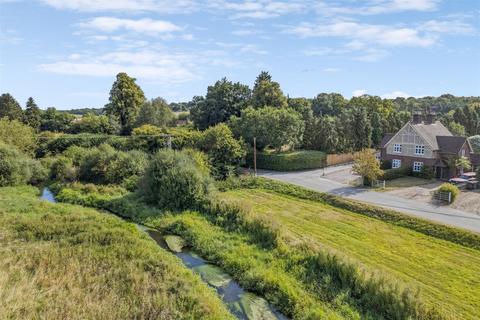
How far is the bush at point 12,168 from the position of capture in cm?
3391

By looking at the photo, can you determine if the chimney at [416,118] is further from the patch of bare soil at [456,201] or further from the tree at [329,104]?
the tree at [329,104]

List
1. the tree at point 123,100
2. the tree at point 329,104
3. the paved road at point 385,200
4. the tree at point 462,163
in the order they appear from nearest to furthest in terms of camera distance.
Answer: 1. the paved road at point 385,200
2. the tree at point 462,163
3. the tree at point 123,100
4. the tree at point 329,104

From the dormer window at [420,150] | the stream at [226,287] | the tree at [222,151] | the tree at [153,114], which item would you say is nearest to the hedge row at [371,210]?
the tree at [222,151]

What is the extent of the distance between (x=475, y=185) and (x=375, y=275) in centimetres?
2299

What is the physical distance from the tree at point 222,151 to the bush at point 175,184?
9.41 m

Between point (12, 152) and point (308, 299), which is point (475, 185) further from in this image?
point (12, 152)

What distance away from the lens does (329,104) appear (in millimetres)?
80500

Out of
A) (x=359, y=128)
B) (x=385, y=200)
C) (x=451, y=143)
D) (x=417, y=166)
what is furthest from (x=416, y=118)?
(x=385, y=200)

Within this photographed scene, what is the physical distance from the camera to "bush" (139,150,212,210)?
25.7 meters

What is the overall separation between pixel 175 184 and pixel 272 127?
19.8 meters

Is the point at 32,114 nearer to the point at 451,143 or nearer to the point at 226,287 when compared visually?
the point at 226,287

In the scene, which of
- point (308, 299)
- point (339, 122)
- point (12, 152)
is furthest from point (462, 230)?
point (12, 152)

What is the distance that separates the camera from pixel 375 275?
46.3 feet

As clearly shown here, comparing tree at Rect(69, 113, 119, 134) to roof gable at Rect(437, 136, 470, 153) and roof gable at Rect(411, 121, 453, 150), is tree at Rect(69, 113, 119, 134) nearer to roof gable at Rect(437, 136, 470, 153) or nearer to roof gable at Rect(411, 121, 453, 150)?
roof gable at Rect(411, 121, 453, 150)
